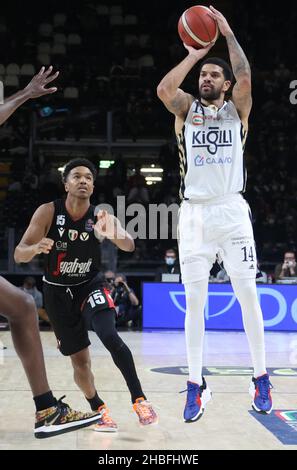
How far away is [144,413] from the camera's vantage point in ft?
17.7

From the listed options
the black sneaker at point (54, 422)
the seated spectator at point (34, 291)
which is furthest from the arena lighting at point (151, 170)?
the black sneaker at point (54, 422)

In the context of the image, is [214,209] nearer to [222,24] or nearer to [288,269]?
[222,24]

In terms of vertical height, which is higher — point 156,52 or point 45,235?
point 156,52

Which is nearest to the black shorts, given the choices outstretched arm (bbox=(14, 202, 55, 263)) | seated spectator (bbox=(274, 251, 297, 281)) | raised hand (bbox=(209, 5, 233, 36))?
outstretched arm (bbox=(14, 202, 55, 263))

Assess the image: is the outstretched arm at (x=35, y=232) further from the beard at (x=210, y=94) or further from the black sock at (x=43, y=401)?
the beard at (x=210, y=94)

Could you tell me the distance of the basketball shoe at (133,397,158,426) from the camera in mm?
5383

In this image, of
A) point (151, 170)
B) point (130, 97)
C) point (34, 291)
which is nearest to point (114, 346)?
point (34, 291)

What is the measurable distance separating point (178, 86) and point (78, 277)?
1.61 meters

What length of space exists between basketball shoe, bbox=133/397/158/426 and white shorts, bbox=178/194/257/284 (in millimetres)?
986

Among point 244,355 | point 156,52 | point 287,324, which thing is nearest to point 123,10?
point 156,52

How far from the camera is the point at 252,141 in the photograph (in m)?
19.1

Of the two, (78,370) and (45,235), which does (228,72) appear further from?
Result: (78,370)
